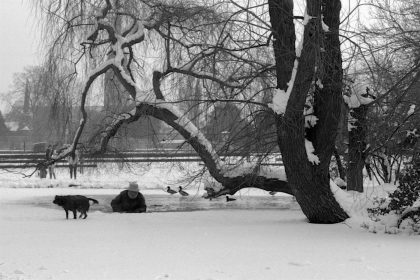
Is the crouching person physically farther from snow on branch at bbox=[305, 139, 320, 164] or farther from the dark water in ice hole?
snow on branch at bbox=[305, 139, 320, 164]

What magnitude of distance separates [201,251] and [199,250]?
0.26ft

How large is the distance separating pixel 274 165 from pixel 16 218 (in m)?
5.62

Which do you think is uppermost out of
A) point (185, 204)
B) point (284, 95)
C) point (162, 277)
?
point (284, 95)

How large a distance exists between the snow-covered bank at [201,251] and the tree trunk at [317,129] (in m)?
0.54

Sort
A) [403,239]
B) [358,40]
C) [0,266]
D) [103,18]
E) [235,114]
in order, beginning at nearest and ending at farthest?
1. [0,266]
2. [403,239]
3. [358,40]
4. [235,114]
5. [103,18]

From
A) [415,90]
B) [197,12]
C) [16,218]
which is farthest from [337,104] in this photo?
[16,218]

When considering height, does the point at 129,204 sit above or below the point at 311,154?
below

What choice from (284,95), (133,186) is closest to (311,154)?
(284,95)

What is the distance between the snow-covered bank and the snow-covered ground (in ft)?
0.03

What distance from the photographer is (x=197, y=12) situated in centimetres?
1228

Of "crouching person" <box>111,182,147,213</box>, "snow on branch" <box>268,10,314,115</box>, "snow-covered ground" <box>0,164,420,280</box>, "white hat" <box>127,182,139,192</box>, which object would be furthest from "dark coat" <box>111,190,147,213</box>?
"snow on branch" <box>268,10,314,115</box>

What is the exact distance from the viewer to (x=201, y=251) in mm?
7047

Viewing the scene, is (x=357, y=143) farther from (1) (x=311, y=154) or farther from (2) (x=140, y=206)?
(2) (x=140, y=206)

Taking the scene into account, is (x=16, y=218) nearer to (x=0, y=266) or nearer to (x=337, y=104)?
(x=0, y=266)
